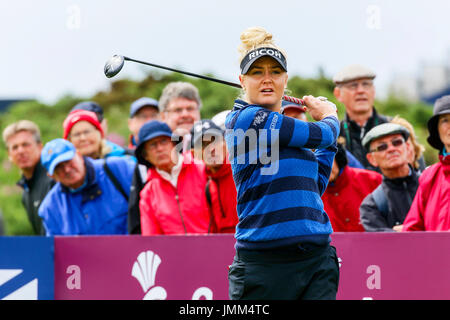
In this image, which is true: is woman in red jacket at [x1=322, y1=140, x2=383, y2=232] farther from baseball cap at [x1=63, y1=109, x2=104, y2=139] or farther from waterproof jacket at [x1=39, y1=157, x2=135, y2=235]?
baseball cap at [x1=63, y1=109, x2=104, y2=139]

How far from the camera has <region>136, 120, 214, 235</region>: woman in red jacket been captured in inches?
242

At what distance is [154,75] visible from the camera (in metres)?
26.7

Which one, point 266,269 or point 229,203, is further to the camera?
point 229,203

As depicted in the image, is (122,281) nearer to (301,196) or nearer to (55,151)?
(55,151)

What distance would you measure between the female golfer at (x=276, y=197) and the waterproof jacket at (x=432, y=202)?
194cm

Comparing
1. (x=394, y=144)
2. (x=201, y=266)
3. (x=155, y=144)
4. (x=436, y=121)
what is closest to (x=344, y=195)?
(x=394, y=144)

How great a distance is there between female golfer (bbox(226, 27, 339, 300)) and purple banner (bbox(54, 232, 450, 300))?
1.75m

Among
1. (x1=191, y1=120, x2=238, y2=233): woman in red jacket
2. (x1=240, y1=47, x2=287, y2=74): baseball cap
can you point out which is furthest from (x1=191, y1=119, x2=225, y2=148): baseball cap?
(x1=240, y1=47, x2=287, y2=74): baseball cap

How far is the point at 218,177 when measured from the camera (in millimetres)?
6043

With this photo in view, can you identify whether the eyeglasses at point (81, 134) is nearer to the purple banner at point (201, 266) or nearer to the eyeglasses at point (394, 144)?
the purple banner at point (201, 266)

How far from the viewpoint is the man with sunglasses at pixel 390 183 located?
594 cm

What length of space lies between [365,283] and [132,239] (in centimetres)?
193

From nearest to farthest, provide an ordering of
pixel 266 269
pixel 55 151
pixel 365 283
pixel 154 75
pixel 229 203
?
pixel 266 269 < pixel 365 283 < pixel 229 203 < pixel 55 151 < pixel 154 75

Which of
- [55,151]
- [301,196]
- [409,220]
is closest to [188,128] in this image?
[55,151]
